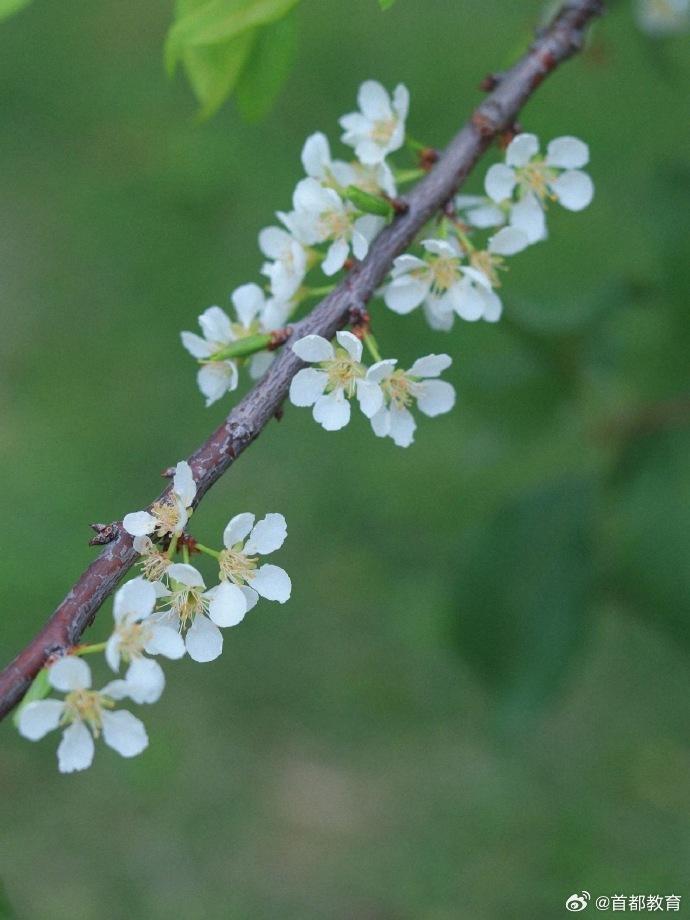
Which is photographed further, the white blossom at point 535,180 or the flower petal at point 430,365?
the white blossom at point 535,180

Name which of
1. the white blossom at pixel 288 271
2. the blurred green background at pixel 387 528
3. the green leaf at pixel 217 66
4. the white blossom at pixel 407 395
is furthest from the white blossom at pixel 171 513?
the blurred green background at pixel 387 528

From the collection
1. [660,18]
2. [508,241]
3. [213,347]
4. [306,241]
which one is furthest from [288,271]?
[660,18]

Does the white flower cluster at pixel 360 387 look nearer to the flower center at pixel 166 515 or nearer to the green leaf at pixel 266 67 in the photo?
the flower center at pixel 166 515

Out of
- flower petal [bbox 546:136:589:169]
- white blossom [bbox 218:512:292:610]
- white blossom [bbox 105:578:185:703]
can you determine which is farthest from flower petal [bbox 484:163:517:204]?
white blossom [bbox 105:578:185:703]

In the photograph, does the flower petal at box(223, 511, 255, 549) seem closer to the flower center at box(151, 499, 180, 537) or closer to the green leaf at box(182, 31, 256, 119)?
the flower center at box(151, 499, 180, 537)

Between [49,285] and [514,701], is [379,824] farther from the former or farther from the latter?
[49,285]

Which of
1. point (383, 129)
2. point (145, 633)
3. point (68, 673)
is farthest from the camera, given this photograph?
point (383, 129)

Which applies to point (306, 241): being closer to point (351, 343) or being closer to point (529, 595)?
point (351, 343)

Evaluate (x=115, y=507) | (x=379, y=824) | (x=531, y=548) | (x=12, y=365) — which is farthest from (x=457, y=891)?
(x=12, y=365)
